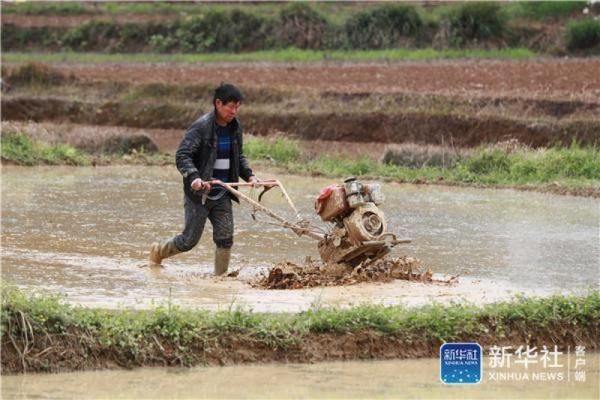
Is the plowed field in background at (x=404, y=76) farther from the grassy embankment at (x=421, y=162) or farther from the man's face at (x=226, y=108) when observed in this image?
the man's face at (x=226, y=108)

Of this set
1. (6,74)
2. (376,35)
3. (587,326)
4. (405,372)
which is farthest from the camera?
(376,35)

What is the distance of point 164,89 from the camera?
1094 inches

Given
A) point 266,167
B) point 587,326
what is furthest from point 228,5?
point 587,326

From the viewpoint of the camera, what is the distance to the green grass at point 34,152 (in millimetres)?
19375

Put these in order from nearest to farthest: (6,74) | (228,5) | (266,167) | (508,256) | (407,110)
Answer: (508,256) < (266,167) < (407,110) < (6,74) < (228,5)

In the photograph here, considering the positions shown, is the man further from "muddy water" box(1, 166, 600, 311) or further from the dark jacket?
"muddy water" box(1, 166, 600, 311)

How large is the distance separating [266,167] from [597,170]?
496 centimetres

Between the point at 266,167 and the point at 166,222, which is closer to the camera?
the point at 166,222

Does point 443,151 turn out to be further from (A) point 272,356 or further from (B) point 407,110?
(A) point 272,356

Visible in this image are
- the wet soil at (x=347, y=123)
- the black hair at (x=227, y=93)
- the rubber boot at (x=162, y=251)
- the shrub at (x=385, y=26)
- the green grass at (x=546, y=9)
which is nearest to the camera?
the black hair at (x=227, y=93)

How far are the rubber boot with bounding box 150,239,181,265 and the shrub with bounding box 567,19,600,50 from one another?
23.7 m

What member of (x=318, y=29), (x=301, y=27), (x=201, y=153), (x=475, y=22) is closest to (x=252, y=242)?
(x=201, y=153)

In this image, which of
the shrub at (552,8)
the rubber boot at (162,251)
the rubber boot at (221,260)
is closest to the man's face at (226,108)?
the rubber boot at (221,260)

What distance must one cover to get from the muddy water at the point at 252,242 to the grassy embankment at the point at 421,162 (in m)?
0.57
